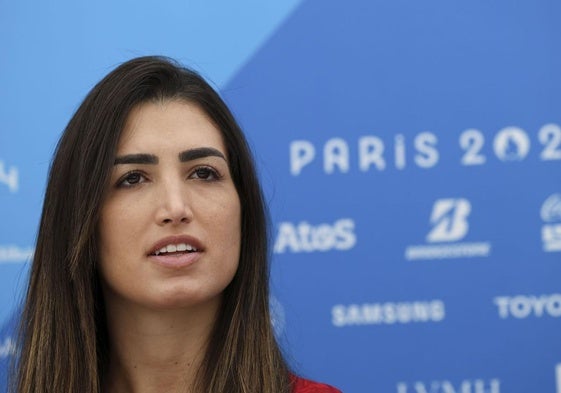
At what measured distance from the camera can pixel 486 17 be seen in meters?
2.59

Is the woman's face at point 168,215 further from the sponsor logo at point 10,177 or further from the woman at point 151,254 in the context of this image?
the sponsor logo at point 10,177

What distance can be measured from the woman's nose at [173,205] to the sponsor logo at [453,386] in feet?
3.80

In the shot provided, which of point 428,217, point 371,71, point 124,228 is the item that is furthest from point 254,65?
point 124,228

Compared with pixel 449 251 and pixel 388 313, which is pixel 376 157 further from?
pixel 388 313

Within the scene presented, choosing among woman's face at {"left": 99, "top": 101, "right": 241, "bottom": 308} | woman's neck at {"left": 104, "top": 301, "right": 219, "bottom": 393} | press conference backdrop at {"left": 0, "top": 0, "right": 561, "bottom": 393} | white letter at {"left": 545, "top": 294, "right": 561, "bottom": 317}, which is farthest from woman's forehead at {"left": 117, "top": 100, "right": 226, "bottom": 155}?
white letter at {"left": 545, "top": 294, "right": 561, "bottom": 317}

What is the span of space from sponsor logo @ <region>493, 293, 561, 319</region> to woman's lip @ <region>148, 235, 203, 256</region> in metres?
1.15

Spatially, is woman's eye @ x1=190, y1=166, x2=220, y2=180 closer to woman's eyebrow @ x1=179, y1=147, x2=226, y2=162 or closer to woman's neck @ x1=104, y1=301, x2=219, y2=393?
woman's eyebrow @ x1=179, y1=147, x2=226, y2=162

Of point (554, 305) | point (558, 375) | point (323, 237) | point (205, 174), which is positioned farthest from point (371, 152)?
point (205, 174)

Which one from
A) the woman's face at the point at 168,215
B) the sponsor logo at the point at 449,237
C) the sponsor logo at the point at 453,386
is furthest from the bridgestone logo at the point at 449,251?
the woman's face at the point at 168,215

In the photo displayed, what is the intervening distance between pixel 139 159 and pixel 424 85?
114cm

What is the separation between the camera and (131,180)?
5.61 feet

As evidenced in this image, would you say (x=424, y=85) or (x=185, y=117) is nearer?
(x=185, y=117)

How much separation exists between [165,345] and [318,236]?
897 mm

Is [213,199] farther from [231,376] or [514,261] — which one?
[514,261]
